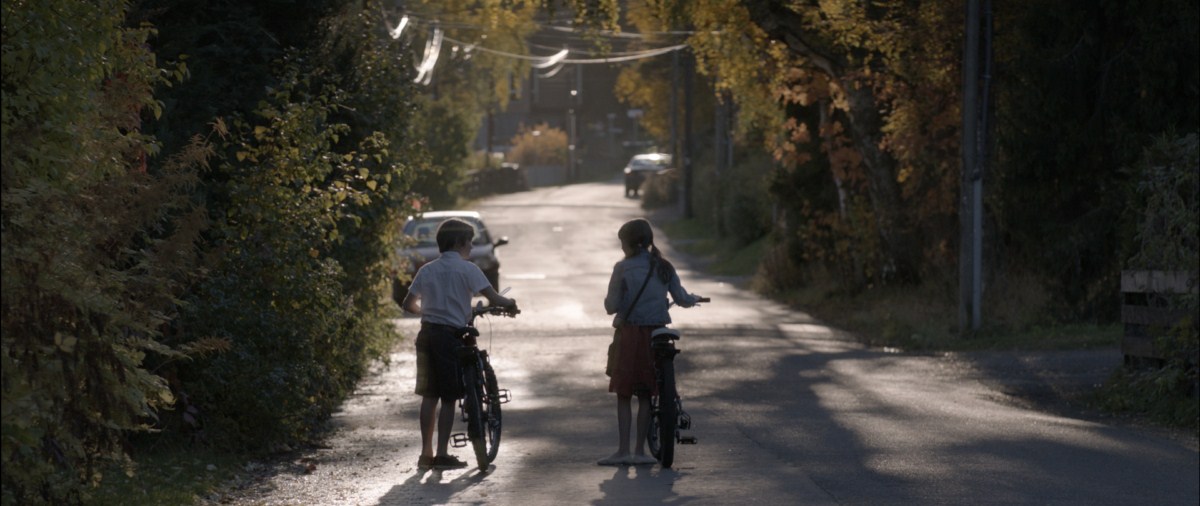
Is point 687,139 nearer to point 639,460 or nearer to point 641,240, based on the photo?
point 641,240

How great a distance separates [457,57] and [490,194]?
10947 millimetres

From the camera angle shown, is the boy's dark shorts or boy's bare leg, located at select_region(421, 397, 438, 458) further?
boy's bare leg, located at select_region(421, 397, 438, 458)

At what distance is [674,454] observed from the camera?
1065cm

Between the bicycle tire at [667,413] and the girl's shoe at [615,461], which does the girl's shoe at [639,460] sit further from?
the bicycle tire at [667,413]

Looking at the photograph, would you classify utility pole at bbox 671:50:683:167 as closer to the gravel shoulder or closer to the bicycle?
the gravel shoulder

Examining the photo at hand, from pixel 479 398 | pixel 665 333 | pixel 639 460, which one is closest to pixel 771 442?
pixel 639 460

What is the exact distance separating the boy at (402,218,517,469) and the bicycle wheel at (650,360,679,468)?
3.51ft

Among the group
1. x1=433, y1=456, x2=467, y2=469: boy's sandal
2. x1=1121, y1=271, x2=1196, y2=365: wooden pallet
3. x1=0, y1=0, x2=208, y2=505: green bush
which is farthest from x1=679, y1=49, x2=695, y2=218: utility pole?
x1=0, y1=0, x2=208, y2=505: green bush

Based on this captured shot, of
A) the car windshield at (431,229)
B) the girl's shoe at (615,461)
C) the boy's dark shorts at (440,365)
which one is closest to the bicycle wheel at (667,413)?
the girl's shoe at (615,461)

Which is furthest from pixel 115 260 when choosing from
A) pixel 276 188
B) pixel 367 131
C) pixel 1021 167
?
pixel 1021 167

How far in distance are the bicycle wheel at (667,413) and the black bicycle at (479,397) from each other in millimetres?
1037

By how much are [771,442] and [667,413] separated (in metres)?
1.69

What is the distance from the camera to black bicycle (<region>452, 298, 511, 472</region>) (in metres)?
9.88

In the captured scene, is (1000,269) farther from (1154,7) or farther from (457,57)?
(457,57)
